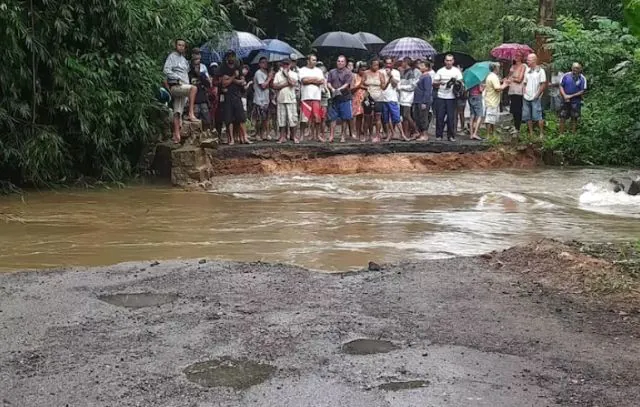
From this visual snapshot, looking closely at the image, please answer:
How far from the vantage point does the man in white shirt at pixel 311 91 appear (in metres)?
16.9

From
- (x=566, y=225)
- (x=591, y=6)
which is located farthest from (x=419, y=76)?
(x=591, y=6)

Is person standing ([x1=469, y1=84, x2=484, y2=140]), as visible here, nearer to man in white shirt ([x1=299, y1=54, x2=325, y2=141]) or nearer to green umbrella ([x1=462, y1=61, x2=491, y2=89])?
green umbrella ([x1=462, y1=61, x2=491, y2=89])

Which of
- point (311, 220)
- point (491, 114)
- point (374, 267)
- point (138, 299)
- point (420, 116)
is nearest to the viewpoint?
point (138, 299)

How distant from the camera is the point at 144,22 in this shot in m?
14.4

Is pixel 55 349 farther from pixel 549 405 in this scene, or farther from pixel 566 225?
pixel 566 225

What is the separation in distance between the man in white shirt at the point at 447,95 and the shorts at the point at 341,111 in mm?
1945

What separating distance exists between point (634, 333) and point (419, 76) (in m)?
13.1

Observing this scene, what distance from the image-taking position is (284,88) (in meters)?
16.9

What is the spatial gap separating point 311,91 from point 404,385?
42.0 ft

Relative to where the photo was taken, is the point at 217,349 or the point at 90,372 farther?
the point at 217,349

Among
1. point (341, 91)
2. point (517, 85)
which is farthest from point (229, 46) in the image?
point (517, 85)

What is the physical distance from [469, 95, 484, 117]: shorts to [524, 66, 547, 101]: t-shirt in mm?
1124

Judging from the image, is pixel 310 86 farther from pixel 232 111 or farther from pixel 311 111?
pixel 232 111

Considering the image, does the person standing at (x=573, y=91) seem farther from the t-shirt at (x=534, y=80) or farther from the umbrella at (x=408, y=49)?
the umbrella at (x=408, y=49)
